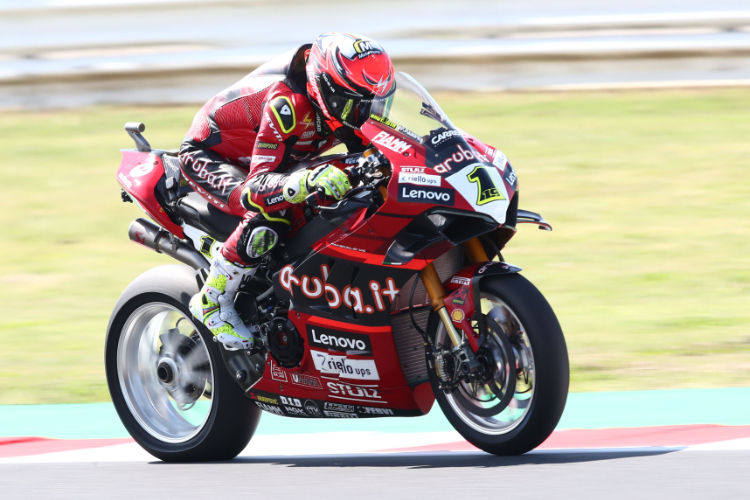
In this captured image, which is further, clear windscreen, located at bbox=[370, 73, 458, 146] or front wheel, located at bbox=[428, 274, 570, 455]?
clear windscreen, located at bbox=[370, 73, 458, 146]

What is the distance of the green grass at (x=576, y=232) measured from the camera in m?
7.67

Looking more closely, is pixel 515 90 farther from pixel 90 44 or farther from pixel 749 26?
pixel 90 44

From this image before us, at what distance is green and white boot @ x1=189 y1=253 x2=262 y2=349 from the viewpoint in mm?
5391

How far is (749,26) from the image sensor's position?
43.6 ft

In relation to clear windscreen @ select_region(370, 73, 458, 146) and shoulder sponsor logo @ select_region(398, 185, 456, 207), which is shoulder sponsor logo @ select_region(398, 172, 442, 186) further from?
clear windscreen @ select_region(370, 73, 458, 146)

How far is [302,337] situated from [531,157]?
300 inches

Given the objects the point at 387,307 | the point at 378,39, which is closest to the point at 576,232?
the point at 378,39

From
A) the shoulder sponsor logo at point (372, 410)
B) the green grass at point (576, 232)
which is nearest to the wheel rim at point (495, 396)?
the shoulder sponsor logo at point (372, 410)

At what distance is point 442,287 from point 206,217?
134 centimetres

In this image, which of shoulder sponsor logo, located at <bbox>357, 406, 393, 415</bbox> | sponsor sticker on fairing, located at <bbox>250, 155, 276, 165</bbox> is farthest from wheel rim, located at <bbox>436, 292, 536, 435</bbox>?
sponsor sticker on fairing, located at <bbox>250, 155, 276, 165</bbox>

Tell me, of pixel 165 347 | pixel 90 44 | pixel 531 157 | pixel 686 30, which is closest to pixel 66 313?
pixel 165 347

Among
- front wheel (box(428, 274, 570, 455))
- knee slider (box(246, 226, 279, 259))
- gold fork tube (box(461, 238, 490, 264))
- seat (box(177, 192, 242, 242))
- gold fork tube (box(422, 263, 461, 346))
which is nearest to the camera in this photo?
front wheel (box(428, 274, 570, 455))

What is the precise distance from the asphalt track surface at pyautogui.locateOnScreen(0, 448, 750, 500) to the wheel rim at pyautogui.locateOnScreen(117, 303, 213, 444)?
0.45 metres

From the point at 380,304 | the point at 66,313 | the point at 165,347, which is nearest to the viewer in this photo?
the point at 380,304
